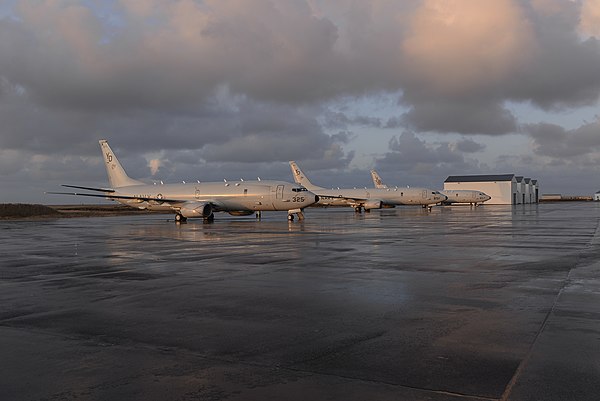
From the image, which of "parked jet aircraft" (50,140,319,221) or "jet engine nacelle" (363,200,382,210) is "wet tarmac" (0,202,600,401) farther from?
"jet engine nacelle" (363,200,382,210)

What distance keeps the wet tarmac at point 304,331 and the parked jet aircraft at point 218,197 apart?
28835 millimetres

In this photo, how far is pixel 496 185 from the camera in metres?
128

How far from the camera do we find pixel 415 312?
8250 mm

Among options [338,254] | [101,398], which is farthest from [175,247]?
[101,398]

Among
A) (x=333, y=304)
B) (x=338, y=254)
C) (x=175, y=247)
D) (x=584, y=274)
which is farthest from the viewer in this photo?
(x=175, y=247)

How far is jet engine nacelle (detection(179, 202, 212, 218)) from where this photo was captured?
137 ft

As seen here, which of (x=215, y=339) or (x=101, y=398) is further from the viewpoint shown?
(x=215, y=339)

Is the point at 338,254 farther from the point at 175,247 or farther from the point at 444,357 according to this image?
the point at 444,357

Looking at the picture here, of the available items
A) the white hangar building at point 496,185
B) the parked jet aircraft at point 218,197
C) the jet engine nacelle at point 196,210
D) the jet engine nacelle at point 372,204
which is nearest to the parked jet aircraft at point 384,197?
the jet engine nacelle at point 372,204

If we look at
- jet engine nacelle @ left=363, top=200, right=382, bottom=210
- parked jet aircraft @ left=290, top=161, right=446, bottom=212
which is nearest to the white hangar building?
parked jet aircraft @ left=290, top=161, right=446, bottom=212

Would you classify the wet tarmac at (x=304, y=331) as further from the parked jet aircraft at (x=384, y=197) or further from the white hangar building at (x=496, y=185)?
the white hangar building at (x=496, y=185)

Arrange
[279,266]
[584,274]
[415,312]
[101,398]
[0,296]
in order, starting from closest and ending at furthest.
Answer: [101,398] < [415,312] < [0,296] < [584,274] < [279,266]

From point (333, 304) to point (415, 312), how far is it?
57.3 inches

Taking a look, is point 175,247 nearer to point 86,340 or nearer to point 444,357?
point 86,340
